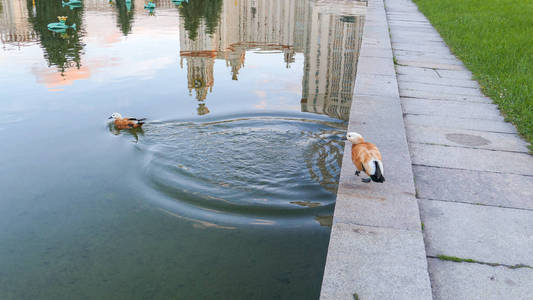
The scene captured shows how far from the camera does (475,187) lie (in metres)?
5.17

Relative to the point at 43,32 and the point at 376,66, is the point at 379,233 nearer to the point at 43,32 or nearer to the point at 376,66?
the point at 376,66

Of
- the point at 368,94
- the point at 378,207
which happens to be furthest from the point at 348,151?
the point at 368,94

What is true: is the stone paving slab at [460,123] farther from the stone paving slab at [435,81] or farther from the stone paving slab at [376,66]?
the stone paving slab at [376,66]

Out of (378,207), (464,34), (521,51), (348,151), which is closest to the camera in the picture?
(378,207)

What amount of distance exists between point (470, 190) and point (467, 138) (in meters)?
1.78

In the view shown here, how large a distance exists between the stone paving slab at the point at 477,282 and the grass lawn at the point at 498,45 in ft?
10.4

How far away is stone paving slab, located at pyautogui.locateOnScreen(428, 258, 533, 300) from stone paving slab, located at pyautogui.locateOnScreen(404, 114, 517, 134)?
3.70 metres

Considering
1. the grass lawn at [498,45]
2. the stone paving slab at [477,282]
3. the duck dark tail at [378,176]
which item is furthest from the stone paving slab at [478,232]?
the grass lawn at [498,45]

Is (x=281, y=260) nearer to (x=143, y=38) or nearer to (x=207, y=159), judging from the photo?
(x=207, y=159)

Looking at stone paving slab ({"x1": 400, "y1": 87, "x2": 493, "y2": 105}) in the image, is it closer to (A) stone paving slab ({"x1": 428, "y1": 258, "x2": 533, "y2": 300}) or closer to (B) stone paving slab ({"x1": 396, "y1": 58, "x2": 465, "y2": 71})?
(B) stone paving slab ({"x1": 396, "y1": 58, "x2": 465, "y2": 71})

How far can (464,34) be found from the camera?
603 inches

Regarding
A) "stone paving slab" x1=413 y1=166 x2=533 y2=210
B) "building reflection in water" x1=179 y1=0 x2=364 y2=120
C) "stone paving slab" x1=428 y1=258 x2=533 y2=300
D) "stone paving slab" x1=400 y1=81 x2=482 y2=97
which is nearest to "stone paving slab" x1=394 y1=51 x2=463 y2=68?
"building reflection in water" x1=179 y1=0 x2=364 y2=120

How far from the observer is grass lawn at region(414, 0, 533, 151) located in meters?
8.11

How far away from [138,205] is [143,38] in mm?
14614
